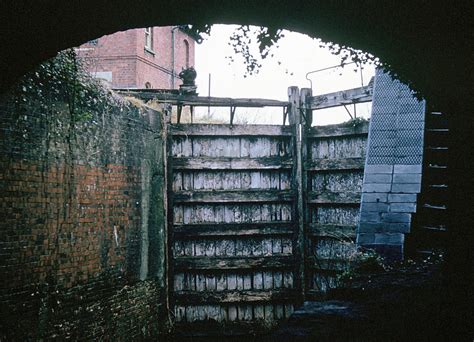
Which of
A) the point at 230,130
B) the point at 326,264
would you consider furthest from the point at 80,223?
the point at 326,264

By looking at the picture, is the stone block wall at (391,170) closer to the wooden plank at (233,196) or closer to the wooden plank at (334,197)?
the wooden plank at (334,197)

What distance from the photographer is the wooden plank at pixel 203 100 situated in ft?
25.1

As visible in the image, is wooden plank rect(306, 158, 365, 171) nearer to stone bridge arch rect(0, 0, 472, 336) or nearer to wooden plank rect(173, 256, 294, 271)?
wooden plank rect(173, 256, 294, 271)

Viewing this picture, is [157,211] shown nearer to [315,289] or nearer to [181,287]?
[181,287]

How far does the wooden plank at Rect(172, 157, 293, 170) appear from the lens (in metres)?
7.59

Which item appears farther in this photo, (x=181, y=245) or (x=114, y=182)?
(x=181, y=245)

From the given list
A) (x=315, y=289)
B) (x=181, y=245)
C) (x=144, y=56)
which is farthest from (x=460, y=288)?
(x=144, y=56)

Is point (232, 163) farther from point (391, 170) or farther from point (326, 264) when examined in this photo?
point (391, 170)

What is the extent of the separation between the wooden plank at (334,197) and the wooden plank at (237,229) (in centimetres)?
63

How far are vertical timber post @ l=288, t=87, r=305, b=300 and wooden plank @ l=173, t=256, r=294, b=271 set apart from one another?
18 centimetres

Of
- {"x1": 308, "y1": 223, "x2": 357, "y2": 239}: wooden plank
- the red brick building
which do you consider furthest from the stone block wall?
the red brick building

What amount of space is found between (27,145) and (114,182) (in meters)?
1.77

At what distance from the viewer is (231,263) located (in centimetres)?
761

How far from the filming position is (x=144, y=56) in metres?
17.8
